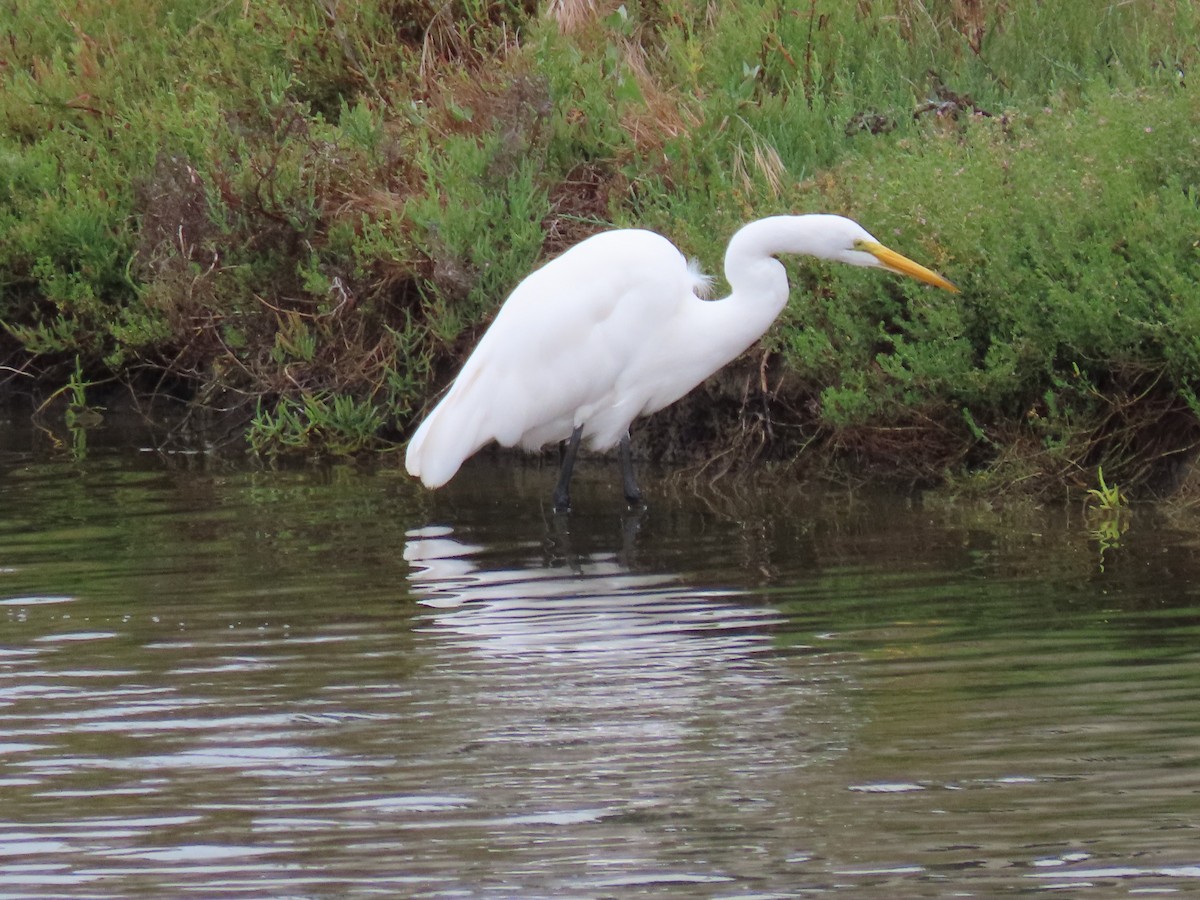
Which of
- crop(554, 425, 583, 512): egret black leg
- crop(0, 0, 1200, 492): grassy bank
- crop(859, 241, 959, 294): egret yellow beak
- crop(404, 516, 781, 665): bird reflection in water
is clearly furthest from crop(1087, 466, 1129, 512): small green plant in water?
crop(554, 425, 583, 512): egret black leg

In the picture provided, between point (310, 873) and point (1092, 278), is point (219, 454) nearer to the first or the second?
point (1092, 278)

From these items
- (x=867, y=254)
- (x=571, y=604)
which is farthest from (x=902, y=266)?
(x=571, y=604)

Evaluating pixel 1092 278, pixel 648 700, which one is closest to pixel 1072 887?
pixel 648 700

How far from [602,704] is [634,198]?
5016 millimetres

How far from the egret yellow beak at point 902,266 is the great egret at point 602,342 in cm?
45

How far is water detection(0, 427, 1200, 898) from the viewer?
3.15 meters

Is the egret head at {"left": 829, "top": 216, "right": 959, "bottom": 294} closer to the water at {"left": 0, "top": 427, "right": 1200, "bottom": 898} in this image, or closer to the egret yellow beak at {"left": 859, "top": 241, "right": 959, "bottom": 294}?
the egret yellow beak at {"left": 859, "top": 241, "right": 959, "bottom": 294}

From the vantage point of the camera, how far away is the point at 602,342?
7469 millimetres

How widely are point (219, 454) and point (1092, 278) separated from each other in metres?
4.43

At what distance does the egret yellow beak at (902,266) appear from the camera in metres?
6.82

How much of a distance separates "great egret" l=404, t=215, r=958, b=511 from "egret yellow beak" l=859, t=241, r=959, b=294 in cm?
45

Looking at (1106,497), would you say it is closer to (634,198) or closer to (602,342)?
(602,342)

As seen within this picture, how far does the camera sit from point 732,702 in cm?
424

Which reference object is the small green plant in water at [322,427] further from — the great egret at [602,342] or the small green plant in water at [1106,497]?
the small green plant in water at [1106,497]
